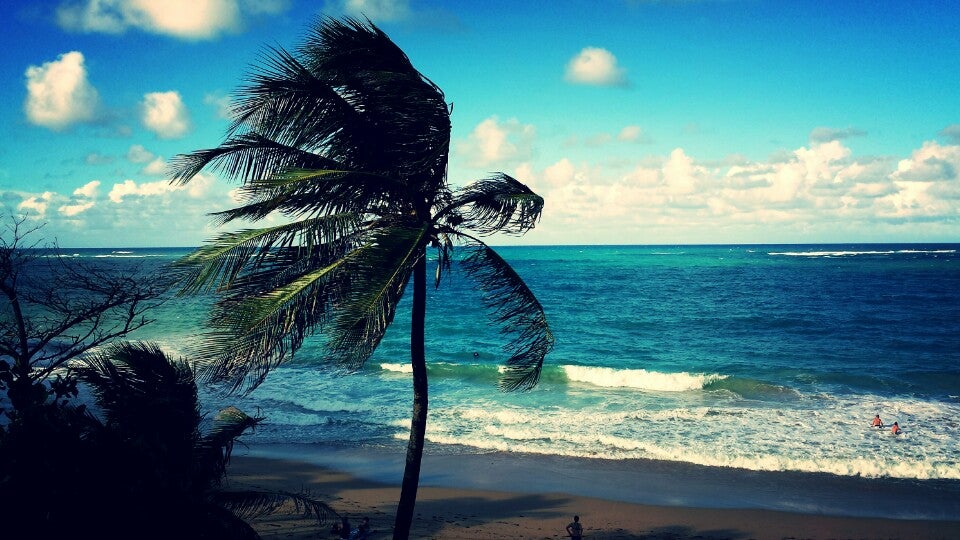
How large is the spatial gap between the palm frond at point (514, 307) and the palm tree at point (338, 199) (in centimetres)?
4

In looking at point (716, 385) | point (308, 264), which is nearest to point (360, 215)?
point (308, 264)

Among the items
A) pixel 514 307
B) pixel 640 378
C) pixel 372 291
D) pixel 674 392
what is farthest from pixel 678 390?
pixel 372 291

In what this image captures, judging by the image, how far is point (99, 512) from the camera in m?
4.48

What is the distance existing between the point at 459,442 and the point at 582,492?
4991 millimetres

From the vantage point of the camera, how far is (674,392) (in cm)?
2509

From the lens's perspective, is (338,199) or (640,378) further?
(640,378)

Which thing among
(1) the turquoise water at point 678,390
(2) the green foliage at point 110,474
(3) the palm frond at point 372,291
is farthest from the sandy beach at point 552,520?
(3) the palm frond at point 372,291

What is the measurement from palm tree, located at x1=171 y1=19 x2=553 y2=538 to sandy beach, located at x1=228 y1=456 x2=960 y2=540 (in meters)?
8.76

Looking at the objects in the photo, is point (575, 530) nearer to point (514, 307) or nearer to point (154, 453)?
point (514, 307)

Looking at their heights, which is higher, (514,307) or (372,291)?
(372,291)

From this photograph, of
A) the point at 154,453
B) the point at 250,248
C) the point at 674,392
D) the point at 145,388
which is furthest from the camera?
the point at 674,392

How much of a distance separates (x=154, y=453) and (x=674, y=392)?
2363 centimetres

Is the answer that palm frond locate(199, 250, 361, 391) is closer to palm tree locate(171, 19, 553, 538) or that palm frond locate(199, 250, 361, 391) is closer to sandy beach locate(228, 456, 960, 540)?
palm tree locate(171, 19, 553, 538)

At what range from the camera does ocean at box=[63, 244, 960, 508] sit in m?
17.6
